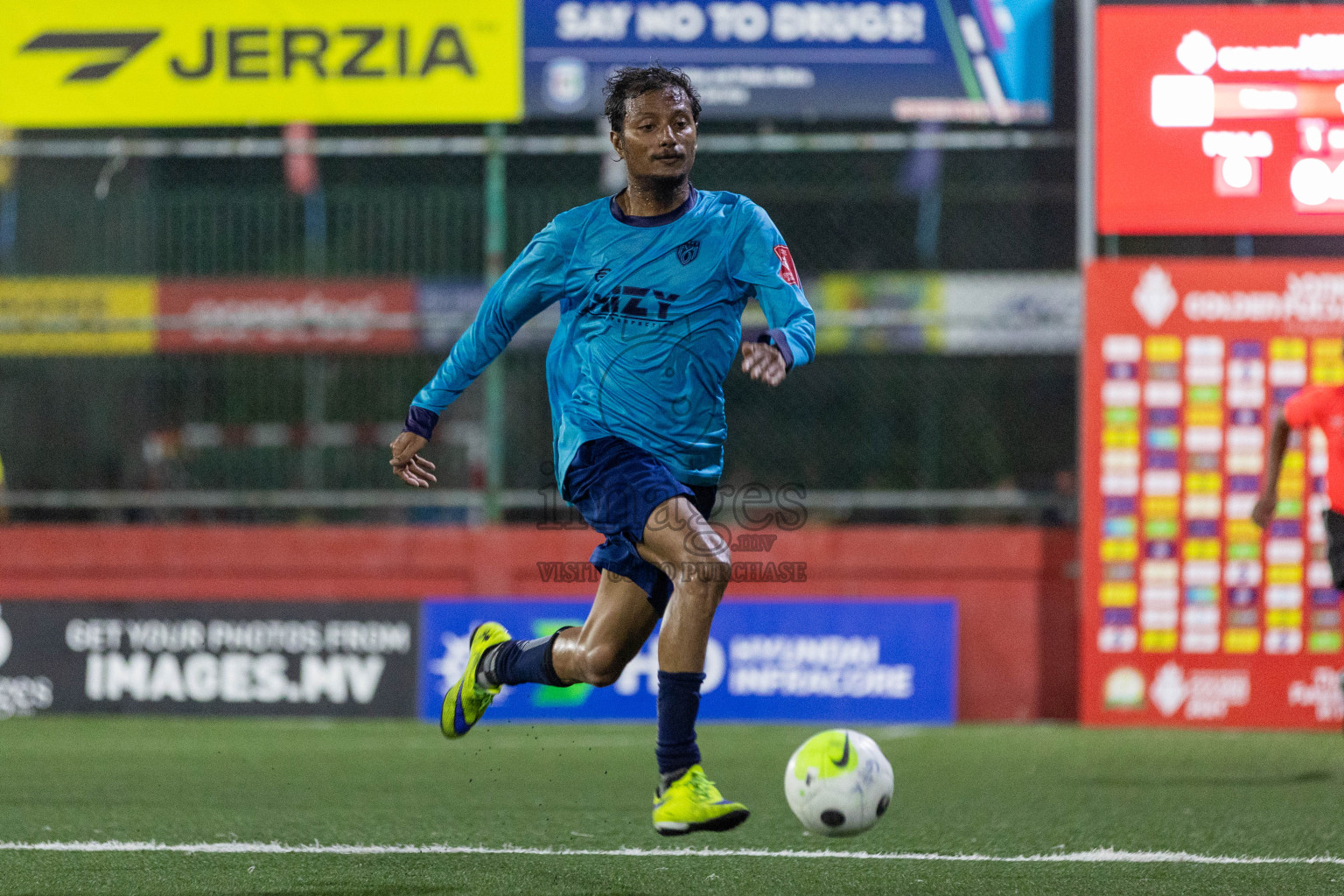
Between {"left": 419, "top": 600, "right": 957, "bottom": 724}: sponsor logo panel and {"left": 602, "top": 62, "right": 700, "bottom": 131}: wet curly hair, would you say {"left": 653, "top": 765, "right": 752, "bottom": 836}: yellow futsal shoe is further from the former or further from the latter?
{"left": 419, "top": 600, "right": 957, "bottom": 724}: sponsor logo panel

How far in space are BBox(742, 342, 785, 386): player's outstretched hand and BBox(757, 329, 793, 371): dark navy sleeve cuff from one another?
0.20 ft

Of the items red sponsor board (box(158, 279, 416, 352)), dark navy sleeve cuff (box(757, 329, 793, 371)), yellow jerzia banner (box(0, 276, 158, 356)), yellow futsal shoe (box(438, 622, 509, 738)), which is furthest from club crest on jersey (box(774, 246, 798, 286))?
yellow jerzia banner (box(0, 276, 158, 356))

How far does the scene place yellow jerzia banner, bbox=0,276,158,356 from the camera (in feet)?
39.6

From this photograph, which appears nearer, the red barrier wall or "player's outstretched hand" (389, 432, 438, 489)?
"player's outstretched hand" (389, 432, 438, 489)

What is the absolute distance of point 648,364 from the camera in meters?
5.21

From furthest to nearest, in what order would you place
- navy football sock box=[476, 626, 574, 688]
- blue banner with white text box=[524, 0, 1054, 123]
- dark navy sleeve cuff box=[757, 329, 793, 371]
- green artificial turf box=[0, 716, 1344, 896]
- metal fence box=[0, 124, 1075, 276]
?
metal fence box=[0, 124, 1075, 276] → blue banner with white text box=[524, 0, 1054, 123] → navy football sock box=[476, 626, 574, 688] → green artificial turf box=[0, 716, 1344, 896] → dark navy sleeve cuff box=[757, 329, 793, 371]

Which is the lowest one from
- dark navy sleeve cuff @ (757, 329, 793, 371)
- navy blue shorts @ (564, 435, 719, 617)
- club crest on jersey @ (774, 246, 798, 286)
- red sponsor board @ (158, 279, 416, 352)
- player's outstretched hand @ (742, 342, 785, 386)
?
navy blue shorts @ (564, 435, 719, 617)

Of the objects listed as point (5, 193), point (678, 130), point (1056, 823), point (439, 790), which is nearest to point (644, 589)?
point (678, 130)

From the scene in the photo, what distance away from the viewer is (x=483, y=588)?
1149cm

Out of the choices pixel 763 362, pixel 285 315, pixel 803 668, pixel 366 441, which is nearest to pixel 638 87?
pixel 763 362

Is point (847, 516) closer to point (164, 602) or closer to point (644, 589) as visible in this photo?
point (164, 602)

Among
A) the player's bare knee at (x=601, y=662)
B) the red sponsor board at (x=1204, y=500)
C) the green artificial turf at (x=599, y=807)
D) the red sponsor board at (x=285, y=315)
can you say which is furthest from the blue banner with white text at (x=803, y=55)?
the player's bare knee at (x=601, y=662)

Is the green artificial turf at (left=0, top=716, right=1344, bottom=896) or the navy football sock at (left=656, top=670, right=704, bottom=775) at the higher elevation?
the navy football sock at (left=656, top=670, right=704, bottom=775)

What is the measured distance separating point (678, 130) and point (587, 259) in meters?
0.51
